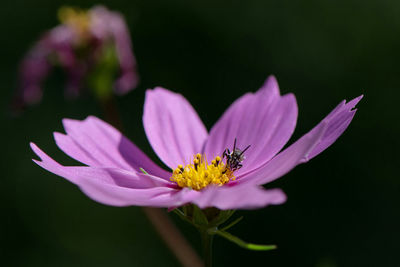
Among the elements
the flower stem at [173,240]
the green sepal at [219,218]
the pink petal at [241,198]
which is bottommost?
the flower stem at [173,240]

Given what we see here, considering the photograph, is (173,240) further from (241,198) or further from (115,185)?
(241,198)

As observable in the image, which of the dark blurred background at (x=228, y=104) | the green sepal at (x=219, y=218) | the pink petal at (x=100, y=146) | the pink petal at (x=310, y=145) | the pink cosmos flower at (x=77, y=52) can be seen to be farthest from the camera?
the dark blurred background at (x=228, y=104)

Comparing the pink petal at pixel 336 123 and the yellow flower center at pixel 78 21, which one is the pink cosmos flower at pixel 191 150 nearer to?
the pink petal at pixel 336 123

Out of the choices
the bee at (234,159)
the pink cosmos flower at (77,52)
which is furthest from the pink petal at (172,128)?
the pink cosmos flower at (77,52)

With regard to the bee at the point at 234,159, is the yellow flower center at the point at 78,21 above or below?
above

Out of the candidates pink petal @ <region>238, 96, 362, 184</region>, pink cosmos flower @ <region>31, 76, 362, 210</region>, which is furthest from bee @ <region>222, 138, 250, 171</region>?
pink petal @ <region>238, 96, 362, 184</region>

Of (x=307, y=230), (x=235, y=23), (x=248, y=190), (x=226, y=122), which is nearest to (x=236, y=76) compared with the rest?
(x=235, y=23)

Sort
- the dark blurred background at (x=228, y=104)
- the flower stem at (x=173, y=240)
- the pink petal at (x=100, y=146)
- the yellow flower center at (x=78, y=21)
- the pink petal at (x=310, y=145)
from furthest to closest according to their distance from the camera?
the dark blurred background at (x=228, y=104) → the yellow flower center at (x=78, y=21) → the flower stem at (x=173, y=240) → the pink petal at (x=100, y=146) → the pink petal at (x=310, y=145)
